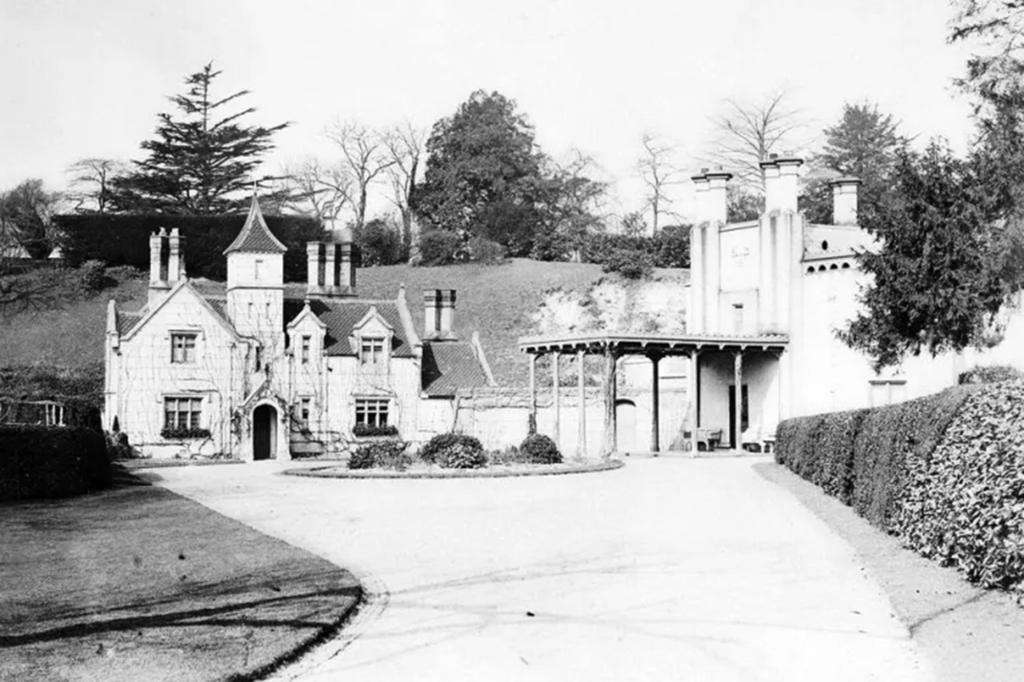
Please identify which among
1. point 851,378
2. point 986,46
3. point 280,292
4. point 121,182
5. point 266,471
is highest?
point 121,182

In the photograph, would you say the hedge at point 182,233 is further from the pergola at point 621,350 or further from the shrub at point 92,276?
the pergola at point 621,350

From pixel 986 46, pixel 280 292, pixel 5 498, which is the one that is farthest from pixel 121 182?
pixel 986 46

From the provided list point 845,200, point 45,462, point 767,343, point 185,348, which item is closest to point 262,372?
point 185,348

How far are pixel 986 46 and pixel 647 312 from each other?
36.4 m

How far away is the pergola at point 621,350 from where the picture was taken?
35.4m

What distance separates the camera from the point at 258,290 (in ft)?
145

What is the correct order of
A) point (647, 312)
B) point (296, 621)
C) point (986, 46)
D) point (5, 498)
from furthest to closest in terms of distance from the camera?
point (647, 312) → point (986, 46) → point (5, 498) → point (296, 621)

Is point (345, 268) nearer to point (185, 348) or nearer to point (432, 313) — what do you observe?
point (432, 313)

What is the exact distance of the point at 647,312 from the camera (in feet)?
193

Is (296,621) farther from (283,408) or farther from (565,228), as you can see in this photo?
(565,228)

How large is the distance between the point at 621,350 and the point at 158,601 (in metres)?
27.2

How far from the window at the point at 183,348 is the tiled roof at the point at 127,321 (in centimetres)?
150

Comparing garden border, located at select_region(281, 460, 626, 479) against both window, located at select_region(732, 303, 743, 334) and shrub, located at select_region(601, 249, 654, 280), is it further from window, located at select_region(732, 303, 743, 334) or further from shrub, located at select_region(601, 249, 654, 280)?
shrub, located at select_region(601, 249, 654, 280)

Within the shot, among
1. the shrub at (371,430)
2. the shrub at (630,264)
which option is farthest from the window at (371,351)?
the shrub at (630,264)
